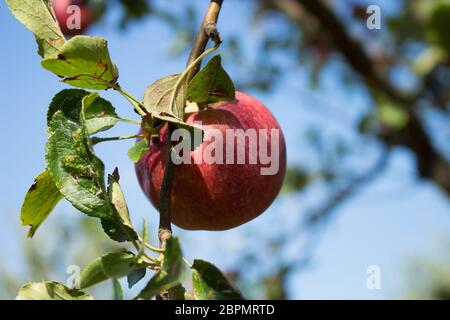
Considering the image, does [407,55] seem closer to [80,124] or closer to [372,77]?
[372,77]

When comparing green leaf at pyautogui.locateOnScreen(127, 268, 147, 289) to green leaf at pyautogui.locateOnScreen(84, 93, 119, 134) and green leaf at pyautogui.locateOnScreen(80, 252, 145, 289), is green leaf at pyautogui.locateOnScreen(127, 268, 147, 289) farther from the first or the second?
green leaf at pyautogui.locateOnScreen(84, 93, 119, 134)

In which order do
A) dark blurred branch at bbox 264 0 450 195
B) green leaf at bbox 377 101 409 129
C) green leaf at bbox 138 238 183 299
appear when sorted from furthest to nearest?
green leaf at bbox 377 101 409 129, dark blurred branch at bbox 264 0 450 195, green leaf at bbox 138 238 183 299

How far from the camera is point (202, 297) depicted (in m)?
0.58

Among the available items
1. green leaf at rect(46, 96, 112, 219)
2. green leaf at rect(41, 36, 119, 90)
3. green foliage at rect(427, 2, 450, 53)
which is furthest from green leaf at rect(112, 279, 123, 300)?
green foliage at rect(427, 2, 450, 53)

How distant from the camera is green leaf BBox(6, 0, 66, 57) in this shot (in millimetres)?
633

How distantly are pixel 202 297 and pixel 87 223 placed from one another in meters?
2.95

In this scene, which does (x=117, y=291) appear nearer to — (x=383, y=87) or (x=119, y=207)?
(x=119, y=207)

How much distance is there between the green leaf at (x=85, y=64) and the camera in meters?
0.61

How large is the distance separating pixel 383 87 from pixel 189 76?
4.90 ft

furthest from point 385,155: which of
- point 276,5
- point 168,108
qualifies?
point 168,108

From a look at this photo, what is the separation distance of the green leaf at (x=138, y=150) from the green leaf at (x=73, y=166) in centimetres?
6

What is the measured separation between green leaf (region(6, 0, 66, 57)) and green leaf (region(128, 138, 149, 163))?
0.12 m

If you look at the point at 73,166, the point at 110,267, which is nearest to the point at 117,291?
the point at 110,267

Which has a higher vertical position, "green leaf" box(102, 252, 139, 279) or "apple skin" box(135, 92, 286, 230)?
"apple skin" box(135, 92, 286, 230)
